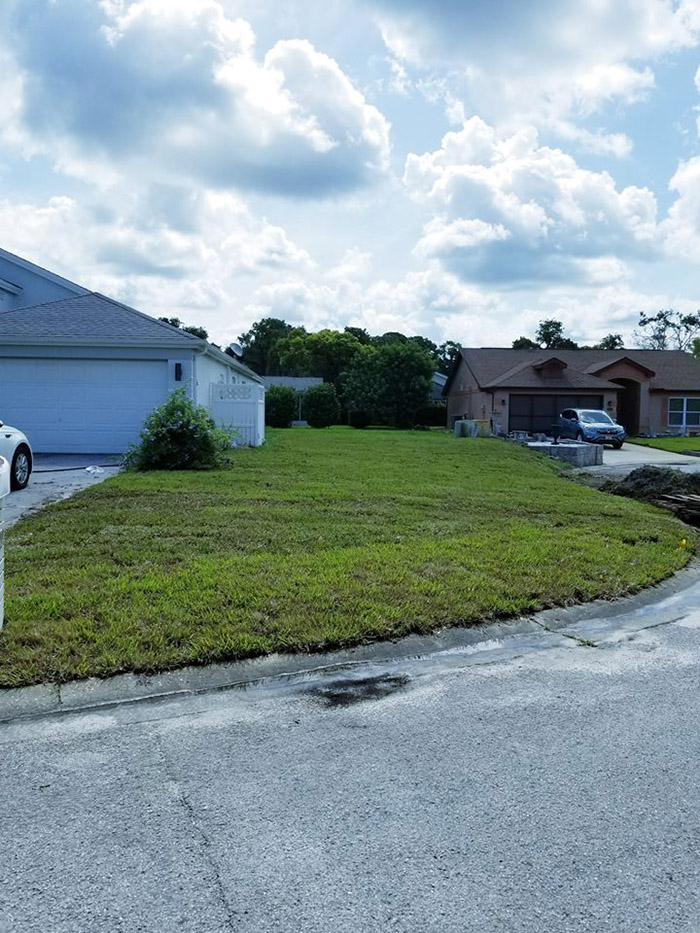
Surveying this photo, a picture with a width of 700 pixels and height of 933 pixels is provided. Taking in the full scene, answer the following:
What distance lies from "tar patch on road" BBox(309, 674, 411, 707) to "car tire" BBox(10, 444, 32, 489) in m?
8.64

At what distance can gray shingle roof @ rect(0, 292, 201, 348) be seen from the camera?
17125 millimetres

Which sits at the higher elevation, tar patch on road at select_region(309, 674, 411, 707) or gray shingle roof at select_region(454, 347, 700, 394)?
gray shingle roof at select_region(454, 347, 700, 394)

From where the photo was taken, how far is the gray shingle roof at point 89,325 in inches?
674

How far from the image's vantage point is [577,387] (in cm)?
3500

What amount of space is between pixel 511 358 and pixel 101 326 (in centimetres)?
2677

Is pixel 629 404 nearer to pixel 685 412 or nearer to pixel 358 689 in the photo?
pixel 685 412

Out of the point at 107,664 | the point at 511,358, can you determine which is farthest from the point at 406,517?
the point at 511,358

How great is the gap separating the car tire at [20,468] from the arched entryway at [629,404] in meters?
31.3

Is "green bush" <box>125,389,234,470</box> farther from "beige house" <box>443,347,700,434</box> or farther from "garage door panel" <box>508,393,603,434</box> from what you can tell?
"garage door panel" <box>508,393,603,434</box>

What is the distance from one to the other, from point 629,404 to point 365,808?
38772mm

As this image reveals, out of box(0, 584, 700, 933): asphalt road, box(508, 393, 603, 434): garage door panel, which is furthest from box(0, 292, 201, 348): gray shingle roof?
box(508, 393, 603, 434): garage door panel

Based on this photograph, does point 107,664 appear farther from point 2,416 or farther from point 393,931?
point 2,416

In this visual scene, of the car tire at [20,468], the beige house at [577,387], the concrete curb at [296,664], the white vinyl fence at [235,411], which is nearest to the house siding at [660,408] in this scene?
the beige house at [577,387]

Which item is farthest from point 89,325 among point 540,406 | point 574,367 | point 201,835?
point 574,367
